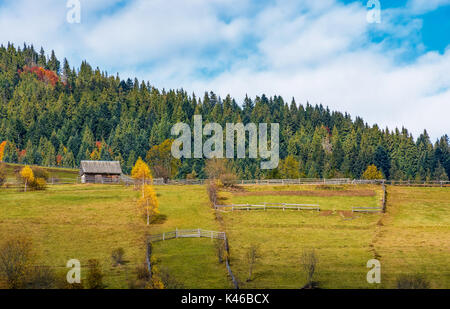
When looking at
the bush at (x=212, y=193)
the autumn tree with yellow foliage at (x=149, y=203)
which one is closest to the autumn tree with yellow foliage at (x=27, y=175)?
the autumn tree with yellow foliage at (x=149, y=203)

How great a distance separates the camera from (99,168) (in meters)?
100

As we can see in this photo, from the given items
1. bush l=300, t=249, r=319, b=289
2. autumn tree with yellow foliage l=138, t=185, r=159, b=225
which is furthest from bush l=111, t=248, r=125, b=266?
autumn tree with yellow foliage l=138, t=185, r=159, b=225

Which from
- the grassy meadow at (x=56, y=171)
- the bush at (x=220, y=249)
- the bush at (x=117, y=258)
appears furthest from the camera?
the grassy meadow at (x=56, y=171)

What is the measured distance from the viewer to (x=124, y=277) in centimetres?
4009

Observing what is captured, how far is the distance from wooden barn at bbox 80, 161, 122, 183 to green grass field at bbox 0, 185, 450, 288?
12477 millimetres

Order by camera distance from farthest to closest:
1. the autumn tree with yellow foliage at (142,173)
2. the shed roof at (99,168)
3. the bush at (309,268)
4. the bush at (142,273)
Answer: the shed roof at (99,168), the autumn tree with yellow foliage at (142,173), the bush at (142,273), the bush at (309,268)

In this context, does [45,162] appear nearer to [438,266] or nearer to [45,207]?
[45,207]

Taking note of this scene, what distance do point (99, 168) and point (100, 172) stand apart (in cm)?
130

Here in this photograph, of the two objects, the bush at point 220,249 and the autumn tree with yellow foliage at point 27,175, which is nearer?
the bush at point 220,249

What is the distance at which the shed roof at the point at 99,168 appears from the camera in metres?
98.6

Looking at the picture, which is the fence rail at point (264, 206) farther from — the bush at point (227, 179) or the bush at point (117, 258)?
the bush at point (117, 258)

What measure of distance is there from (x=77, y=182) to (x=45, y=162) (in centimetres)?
5480

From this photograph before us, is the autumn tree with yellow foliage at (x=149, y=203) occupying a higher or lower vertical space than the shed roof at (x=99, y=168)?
lower
